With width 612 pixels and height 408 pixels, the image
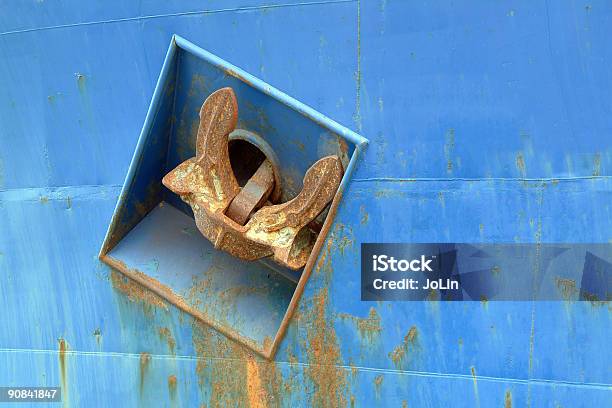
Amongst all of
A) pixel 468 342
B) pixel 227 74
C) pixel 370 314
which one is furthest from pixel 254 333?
pixel 227 74

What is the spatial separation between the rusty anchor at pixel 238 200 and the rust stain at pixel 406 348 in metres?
0.54

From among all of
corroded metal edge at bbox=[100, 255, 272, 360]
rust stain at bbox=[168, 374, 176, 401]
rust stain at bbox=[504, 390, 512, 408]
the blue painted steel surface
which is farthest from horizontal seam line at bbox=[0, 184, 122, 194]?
rust stain at bbox=[504, 390, 512, 408]

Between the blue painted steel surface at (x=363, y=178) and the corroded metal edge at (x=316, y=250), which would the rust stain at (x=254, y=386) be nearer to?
the blue painted steel surface at (x=363, y=178)

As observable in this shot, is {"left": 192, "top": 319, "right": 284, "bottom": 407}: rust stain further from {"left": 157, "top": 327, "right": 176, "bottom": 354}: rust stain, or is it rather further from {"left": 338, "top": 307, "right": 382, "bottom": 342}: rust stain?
{"left": 338, "top": 307, "right": 382, "bottom": 342}: rust stain

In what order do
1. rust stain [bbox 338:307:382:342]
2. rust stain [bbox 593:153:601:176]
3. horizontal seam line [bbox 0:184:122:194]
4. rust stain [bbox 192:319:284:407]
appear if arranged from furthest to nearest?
1. horizontal seam line [bbox 0:184:122:194]
2. rust stain [bbox 192:319:284:407]
3. rust stain [bbox 338:307:382:342]
4. rust stain [bbox 593:153:601:176]

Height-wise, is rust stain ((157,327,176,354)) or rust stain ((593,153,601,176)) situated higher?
rust stain ((593,153,601,176))

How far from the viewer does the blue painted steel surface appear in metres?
2.54

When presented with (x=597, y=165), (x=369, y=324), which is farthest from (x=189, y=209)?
(x=597, y=165)

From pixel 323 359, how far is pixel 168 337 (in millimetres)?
751

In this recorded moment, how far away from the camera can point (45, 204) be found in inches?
Result: 128

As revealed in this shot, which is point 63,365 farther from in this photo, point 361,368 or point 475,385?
point 475,385

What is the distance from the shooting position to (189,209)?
10.9 ft

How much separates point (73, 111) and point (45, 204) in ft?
1.61

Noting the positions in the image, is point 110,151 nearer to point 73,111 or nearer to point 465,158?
point 73,111
